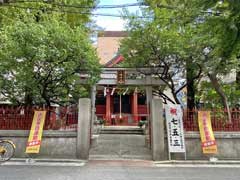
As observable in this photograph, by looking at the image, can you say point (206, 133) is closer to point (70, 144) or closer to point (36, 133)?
point (70, 144)

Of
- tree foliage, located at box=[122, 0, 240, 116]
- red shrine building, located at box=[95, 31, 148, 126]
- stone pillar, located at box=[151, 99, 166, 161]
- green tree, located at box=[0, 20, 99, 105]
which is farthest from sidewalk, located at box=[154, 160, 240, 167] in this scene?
red shrine building, located at box=[95, 31, 148, 126]

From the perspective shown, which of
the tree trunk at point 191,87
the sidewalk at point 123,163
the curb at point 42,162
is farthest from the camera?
the tree trunk at point 191,87

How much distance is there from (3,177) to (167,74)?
825 centimetres

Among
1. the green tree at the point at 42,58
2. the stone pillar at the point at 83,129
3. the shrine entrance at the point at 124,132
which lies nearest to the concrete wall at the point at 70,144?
the stone pillar at the point at 83,129

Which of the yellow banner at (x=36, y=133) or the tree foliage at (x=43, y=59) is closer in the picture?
the tree foliage at (x=43, y=59)

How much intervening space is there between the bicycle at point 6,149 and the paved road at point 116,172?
3.94ft

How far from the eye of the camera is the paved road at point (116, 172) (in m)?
8.94

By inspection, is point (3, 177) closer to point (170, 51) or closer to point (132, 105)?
point (170, 51)

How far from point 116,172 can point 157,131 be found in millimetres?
3284

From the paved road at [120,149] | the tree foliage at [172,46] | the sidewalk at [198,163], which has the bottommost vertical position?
the sidewalk at [198,163]

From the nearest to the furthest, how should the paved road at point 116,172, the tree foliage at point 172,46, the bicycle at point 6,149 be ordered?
the paved road at point 116,172
the bicycle at point 6,149
the tree foliage at point 172,46

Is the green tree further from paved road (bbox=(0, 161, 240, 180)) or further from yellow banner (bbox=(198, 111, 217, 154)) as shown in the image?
yellow banner (bbox=(198, 111, 217, 154))

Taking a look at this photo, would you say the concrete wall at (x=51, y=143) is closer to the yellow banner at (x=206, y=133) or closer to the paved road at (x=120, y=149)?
the paved road at (x=120, y=149)

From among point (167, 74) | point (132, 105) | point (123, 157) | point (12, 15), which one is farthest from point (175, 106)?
point (132, 105)
